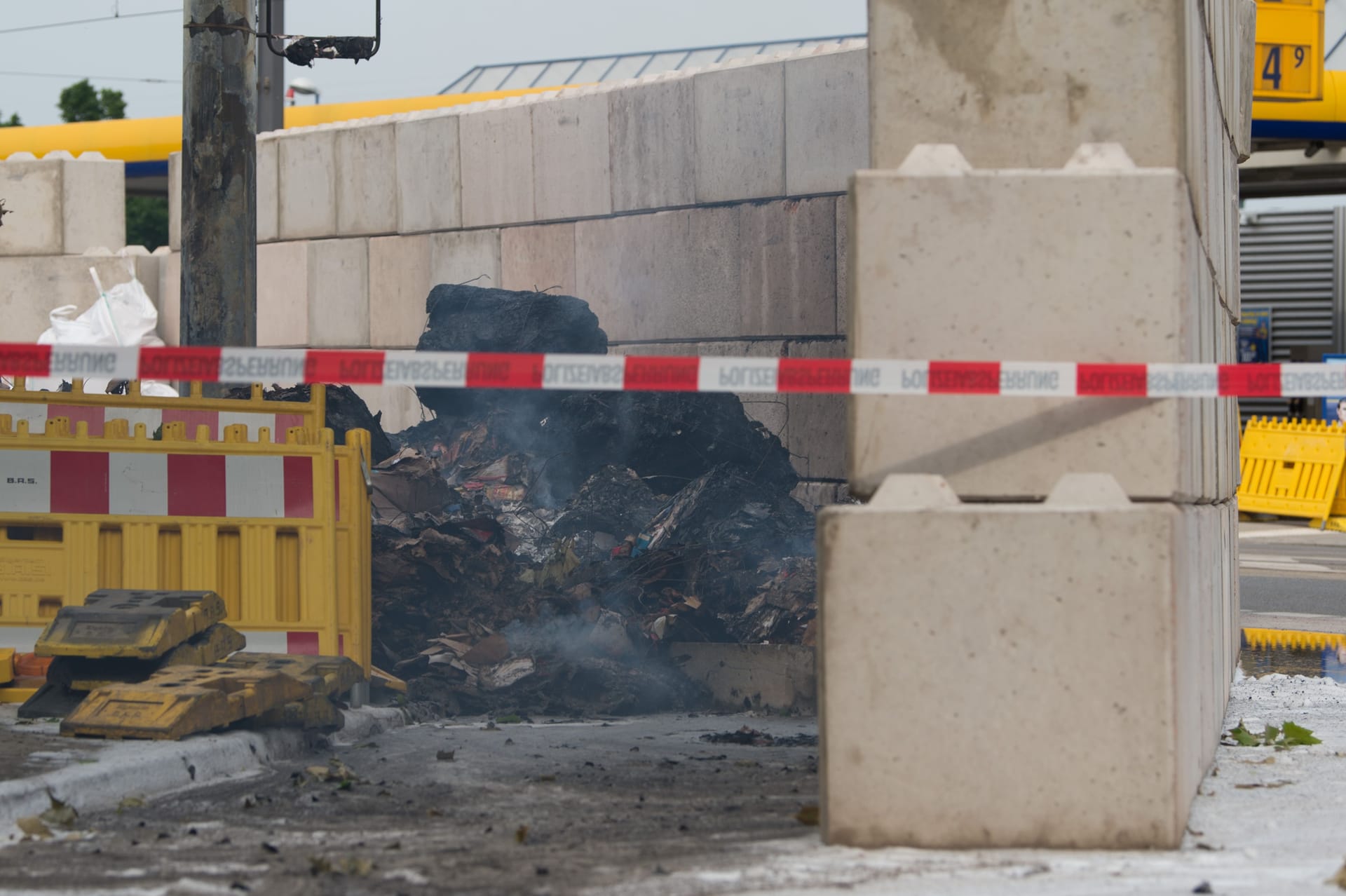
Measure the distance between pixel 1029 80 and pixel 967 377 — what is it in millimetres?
784

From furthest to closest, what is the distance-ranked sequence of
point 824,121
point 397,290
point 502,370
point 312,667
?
point 397,290 → point 824,121 → point 312,667 → point 502,370

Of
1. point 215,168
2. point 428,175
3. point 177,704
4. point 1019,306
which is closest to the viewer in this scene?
point 1019,306

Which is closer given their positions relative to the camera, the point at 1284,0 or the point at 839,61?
the point at 839,61

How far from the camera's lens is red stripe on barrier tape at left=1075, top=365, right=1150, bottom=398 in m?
3.59

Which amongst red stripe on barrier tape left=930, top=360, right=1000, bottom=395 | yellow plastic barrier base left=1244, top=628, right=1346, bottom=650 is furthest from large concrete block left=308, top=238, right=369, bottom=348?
red stripe on barrier tape left=930, top=360, right=1000, bottom=395

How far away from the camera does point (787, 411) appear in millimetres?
10055

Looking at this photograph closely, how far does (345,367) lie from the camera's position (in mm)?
4539

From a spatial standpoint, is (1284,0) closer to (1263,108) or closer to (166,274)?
(1263,108)

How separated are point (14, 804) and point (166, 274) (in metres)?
12.6

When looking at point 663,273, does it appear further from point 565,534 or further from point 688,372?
point 688,372

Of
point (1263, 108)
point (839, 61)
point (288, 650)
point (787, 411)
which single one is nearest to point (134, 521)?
point (288, 650)

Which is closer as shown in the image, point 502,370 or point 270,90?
point 502,370

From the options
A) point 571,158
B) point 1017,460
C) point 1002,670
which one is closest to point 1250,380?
point 1017,460

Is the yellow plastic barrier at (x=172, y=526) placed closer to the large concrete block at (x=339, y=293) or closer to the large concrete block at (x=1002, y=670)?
the large concrete block at (x=1002, y=670)
